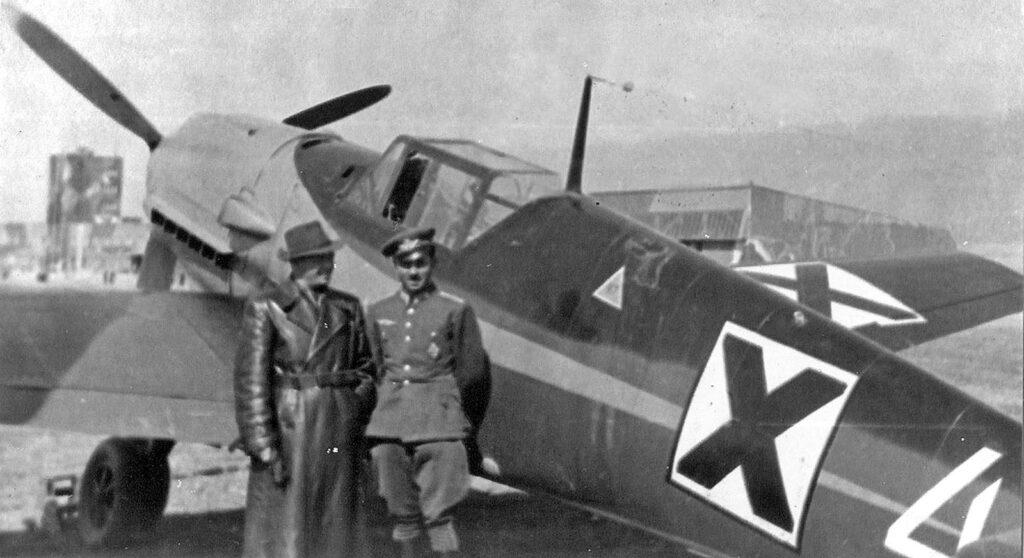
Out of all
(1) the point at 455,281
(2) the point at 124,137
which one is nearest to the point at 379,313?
(1) the point at 455,281

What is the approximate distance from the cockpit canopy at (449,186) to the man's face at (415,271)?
35cm

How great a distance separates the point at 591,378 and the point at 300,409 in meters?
1.16

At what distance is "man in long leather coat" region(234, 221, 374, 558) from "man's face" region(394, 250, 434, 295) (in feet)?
0.96

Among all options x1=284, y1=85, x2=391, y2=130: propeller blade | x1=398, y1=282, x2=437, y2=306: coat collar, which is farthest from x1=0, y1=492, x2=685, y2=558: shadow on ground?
x1=284, y1=85, x2=391, y2=130: propeller blade

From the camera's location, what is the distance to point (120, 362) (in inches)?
223

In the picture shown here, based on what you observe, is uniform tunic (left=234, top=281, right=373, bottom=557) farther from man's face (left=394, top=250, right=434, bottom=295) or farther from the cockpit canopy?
the cockpit canopy

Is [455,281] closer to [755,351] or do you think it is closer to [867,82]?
[755,351]

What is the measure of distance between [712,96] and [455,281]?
7.59ft

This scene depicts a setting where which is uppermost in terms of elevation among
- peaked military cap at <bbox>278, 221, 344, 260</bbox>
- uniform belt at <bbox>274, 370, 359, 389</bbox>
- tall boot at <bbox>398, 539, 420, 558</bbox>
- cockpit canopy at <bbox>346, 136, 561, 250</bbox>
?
cockpit canopy at <bbox>346, 136, 561, 250</bbox>

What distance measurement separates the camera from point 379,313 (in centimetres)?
430

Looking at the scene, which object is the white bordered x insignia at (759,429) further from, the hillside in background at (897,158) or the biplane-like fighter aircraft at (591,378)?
the hillside in background at (897,158)

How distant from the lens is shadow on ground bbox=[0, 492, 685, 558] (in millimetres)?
5344

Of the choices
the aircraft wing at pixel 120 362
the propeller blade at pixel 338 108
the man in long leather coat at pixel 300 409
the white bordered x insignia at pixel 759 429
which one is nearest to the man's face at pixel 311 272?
the man in long leather coat at pixel 300 409

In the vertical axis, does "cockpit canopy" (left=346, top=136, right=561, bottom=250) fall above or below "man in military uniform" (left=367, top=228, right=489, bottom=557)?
above
